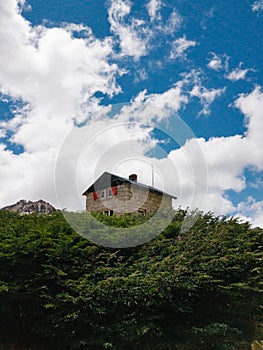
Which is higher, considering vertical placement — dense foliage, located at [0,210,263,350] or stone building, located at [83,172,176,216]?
stone building, located at [83,172,176,216]

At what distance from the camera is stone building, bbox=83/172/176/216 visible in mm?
22156

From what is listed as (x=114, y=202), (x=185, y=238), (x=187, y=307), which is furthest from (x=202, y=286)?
(x=114, y=202)

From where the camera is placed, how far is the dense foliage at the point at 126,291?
25.2ft

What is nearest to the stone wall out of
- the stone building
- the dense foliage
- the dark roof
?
the stone building

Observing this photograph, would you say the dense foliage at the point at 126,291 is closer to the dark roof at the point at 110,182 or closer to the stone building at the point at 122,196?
the stone building at the point at 122,196

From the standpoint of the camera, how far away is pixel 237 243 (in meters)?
9.65

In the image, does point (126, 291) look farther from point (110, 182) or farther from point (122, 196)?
point (110, 182)

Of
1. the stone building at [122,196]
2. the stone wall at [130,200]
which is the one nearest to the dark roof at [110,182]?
the stone building at [122,196]

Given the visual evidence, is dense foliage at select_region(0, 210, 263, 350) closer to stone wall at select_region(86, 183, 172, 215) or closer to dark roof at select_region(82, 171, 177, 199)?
stone wall at select_region(86, 183, 172, 215)

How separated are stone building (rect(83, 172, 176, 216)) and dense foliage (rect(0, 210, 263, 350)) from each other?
11.9 metres

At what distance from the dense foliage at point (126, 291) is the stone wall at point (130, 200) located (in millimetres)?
11919

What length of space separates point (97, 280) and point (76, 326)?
1046mm

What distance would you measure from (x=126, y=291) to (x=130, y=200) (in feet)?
47.6

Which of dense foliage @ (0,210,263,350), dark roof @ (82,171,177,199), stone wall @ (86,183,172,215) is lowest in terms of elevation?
dense foliage @ (0,210,263,350)
